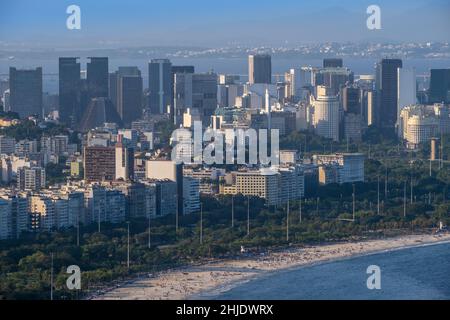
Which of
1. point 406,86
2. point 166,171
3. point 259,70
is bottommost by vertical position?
point 166,171

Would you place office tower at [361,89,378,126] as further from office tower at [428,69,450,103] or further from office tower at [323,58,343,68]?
office tower at [323,58,343,68]

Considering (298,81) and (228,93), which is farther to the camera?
(298,81)

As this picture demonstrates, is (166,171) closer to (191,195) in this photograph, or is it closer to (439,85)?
(191,195)

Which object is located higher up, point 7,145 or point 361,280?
point 7,145

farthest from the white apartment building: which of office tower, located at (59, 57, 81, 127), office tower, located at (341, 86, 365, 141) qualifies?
office tower, located at (59, 57, 81, 127)

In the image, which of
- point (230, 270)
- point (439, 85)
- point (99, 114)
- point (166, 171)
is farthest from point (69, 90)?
point (230, 270)
